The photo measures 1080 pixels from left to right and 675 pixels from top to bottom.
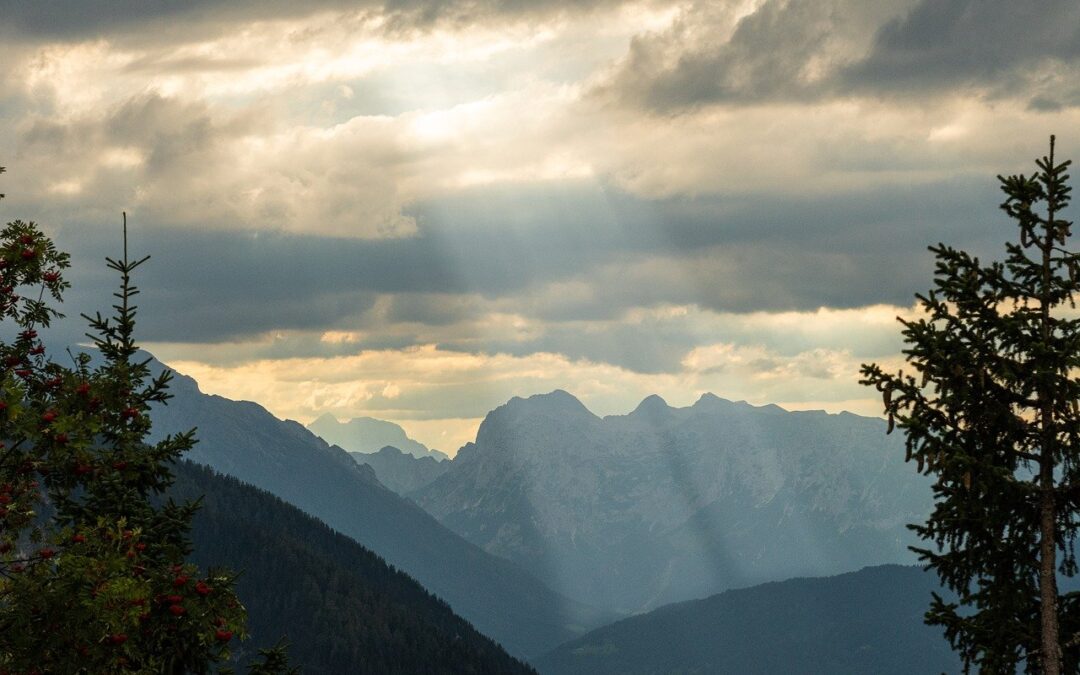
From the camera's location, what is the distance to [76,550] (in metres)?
22.7

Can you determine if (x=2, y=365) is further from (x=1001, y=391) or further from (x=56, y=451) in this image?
(x=1001, y=391)

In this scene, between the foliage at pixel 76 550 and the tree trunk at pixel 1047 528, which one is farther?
the tree trunk at pixel 1047 528

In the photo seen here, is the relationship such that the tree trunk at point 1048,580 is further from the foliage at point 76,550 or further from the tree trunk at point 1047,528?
the foliage at point 76,550

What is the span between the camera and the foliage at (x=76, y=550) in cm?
2159

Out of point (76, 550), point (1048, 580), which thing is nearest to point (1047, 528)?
point (1048, 580)

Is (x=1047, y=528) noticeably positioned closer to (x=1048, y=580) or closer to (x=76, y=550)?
→ (x=1048, y=580)

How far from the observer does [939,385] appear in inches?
1078

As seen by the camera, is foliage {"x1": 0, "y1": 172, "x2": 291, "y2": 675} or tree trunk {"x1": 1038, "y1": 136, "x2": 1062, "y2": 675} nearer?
foliage {"x1": 0, "y1": 172, "x2": 291, "y2": 675}

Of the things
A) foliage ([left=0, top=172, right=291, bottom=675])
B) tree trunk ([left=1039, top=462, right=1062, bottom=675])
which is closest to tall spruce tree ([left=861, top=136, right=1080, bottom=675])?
tree trunk ([left=1039, top=462, right=1062, bottom=675])

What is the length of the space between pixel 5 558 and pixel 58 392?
331cm

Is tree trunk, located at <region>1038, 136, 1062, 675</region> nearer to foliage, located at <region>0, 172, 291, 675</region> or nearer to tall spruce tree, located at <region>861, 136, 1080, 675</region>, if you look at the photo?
tall spruce tree, located at <region>861, 136, 1080, 675</region>

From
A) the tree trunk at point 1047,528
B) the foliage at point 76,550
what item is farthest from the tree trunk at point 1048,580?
the foliage at point 76,550

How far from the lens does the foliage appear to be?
70.8 feet

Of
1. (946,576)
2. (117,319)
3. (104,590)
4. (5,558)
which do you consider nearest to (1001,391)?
(946,576)
